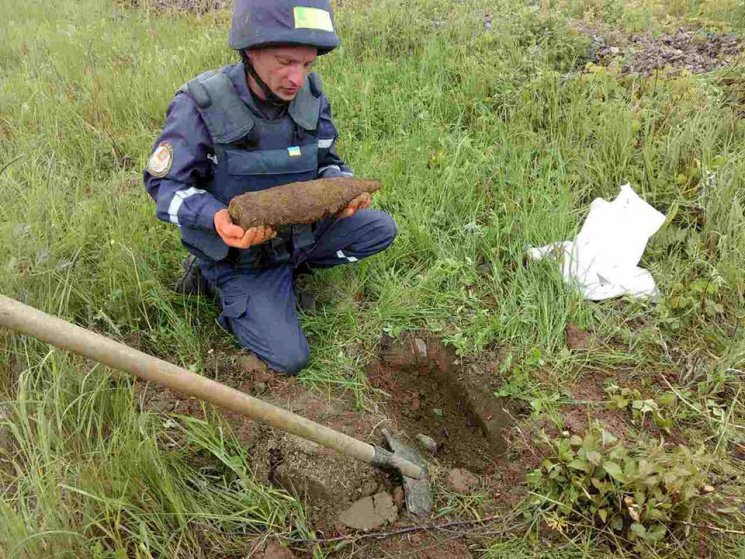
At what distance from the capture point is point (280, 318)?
2.25 m

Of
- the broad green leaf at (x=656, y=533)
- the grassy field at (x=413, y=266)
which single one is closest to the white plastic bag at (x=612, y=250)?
the grassy field at (x=413, y=266)

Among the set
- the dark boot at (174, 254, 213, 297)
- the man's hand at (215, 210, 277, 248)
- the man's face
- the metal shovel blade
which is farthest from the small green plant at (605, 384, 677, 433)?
the dark boot at (174, 254, 213, 297)

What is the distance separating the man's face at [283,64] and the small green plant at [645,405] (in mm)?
1670

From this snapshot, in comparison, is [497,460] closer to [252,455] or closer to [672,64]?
[252,455]

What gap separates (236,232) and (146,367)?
834mm

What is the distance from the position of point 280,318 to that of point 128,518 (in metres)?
0.97

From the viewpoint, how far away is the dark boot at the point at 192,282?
238cm

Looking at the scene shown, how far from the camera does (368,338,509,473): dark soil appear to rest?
200 cm

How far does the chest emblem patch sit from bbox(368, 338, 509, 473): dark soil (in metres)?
1.14

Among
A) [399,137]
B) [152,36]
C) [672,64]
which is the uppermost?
[152,36]

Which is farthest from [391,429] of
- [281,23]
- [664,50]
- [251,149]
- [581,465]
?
[664,50]

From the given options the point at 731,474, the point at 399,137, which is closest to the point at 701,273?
the point at 731,474

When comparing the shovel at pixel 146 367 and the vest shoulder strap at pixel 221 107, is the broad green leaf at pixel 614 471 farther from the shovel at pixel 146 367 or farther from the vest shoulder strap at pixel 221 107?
the vest shoulder strap at pixel 221 107

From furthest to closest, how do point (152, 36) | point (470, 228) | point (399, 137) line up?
point (152, 36), point (399, 137), point (470, 228)
